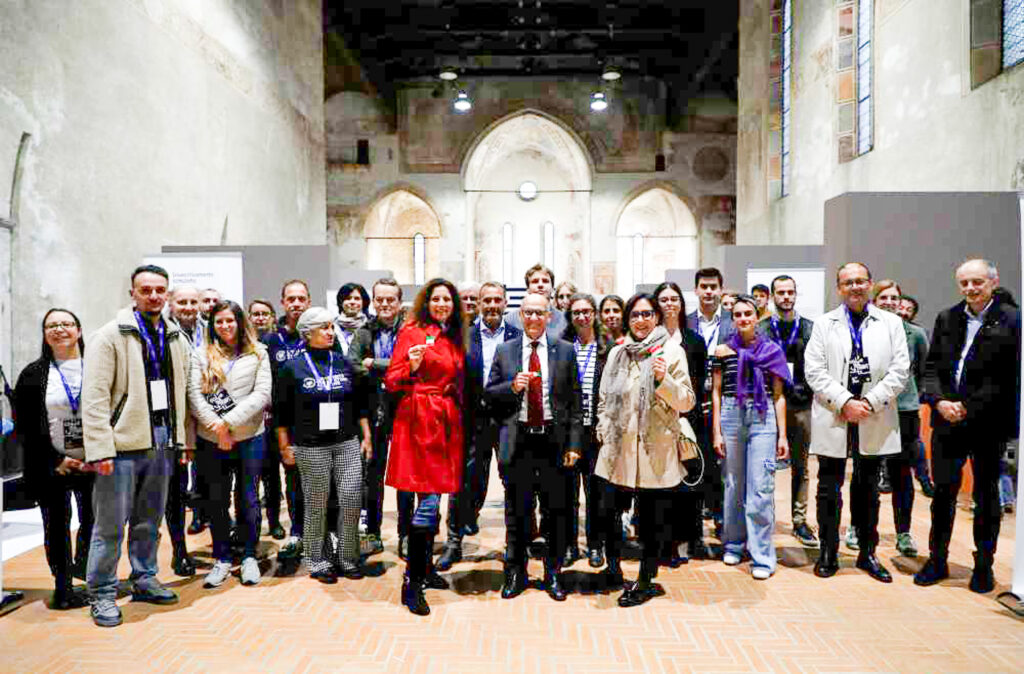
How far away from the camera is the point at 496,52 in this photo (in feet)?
59.8

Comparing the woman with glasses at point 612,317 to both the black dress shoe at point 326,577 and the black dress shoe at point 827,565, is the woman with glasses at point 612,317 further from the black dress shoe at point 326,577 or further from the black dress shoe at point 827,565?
the black dress shoe at point 326,577

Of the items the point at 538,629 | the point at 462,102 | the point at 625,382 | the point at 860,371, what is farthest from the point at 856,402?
the point at 462,102

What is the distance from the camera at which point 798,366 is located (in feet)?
15.1

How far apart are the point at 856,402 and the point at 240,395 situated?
3.70 meters

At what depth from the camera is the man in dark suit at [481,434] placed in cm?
415

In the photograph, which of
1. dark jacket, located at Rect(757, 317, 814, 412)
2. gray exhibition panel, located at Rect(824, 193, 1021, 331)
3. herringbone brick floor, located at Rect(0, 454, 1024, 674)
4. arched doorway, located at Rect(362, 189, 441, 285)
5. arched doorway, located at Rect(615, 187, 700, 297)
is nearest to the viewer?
herringbone brick floor, located at Rect(0, 454, 1024, 674)

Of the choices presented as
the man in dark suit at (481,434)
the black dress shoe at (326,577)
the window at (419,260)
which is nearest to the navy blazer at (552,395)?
the man in dark suit at (481,434)

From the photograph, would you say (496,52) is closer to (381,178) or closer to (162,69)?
(381,178)

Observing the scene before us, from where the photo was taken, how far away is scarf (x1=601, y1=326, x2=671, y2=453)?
11.8 feet

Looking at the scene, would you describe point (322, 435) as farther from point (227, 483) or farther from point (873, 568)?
point (873, 568)

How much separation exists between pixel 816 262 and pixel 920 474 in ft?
12.4

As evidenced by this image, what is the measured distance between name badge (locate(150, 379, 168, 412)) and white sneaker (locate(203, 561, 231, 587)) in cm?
108

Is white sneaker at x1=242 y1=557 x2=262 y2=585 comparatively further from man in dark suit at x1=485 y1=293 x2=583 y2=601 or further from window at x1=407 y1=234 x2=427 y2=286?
window at x1=407 y1=234 x2=427 y2=286

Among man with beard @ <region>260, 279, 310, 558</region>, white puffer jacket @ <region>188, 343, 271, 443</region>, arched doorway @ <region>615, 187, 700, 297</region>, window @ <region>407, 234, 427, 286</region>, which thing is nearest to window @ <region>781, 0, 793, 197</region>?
man with beard @ <region>260, 279, 310, 558</region>
